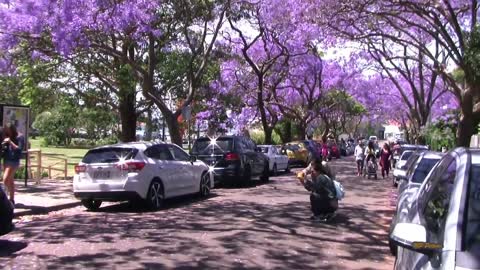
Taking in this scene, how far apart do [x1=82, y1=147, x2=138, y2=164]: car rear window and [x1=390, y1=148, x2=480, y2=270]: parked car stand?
953 centimetres

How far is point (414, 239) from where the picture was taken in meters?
3.55

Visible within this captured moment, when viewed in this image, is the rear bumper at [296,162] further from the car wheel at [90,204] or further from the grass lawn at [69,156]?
the car wheel at [90,204]

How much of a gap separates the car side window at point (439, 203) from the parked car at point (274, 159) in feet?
65.5

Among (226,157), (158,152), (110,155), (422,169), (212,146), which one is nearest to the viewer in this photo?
(422,169)

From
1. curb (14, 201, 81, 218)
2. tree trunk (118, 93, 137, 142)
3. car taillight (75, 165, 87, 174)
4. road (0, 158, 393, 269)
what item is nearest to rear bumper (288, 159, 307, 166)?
tree trunk (118, 93, 137, 142)

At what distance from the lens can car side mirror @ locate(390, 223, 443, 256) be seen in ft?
11.4

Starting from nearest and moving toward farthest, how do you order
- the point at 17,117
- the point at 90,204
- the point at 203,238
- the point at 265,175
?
1. the point at 203,238
2. the point at 90,204
3. the point at 17,117
4. the point at 265,175

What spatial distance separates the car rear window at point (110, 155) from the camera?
1321 centimetres

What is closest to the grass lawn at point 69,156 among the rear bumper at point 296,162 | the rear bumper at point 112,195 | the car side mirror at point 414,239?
the rear bumper at point 112,195

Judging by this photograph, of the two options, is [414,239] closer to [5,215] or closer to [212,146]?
[5,215]

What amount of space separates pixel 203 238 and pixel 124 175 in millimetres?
3914

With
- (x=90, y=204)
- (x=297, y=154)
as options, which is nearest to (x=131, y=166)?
(x=90, y=204)

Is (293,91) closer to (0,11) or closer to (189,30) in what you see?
(189,30)

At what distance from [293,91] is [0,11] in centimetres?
3062
